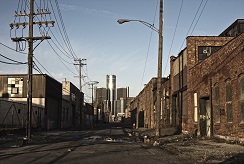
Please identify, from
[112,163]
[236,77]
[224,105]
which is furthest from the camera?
[224,105]

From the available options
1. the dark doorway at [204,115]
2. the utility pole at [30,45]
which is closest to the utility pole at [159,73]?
the dark doorway at [204,115]

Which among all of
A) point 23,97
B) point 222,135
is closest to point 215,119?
point 222,135

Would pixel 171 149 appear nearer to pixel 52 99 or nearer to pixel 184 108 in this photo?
pixel 184 108

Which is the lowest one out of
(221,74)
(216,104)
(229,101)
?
(216,104)

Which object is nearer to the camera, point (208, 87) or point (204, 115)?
point (208, 87)

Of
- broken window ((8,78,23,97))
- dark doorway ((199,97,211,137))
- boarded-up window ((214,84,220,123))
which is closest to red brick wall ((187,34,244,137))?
boarded-up window ((214,84,220,123))

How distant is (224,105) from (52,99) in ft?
122

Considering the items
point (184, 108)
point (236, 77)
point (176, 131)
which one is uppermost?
point (236, 77)

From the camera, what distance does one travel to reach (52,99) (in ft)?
170

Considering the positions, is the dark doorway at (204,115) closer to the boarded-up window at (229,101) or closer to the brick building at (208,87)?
the brick building at (208,87)

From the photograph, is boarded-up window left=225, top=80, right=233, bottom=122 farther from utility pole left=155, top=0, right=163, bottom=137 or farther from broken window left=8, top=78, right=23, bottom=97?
broken window left=8, top=78, right=23, bottom=97

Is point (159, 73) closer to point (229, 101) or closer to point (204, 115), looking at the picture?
point (204, 115)

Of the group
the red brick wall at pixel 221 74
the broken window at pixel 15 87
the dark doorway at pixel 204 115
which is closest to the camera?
the red brick wall at pixel 221 74

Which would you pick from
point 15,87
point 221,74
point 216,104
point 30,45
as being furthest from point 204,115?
point 15,87
